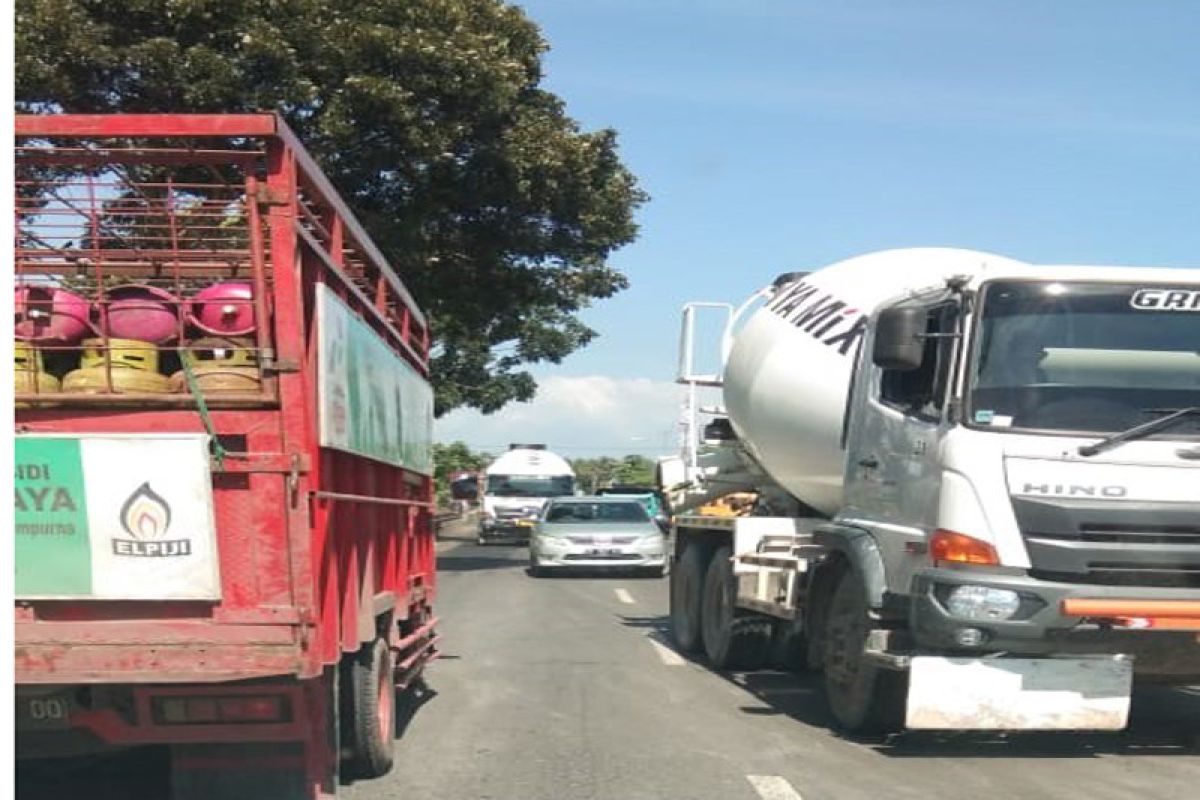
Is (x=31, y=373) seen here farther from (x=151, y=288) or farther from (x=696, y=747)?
(x=696, y=747)

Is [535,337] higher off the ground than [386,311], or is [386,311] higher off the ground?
[535,337]

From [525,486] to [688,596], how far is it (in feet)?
74.0

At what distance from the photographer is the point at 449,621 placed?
48.6ft

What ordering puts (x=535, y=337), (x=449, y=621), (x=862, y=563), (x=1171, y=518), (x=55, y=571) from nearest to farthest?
(x=55, y=571)
(x=1171, y=518)
(x=862, y=563)
(x=449, y=621)
(x=535, y=337)

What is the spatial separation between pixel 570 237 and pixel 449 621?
7.35 meters

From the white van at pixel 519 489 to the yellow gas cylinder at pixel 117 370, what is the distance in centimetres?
2778

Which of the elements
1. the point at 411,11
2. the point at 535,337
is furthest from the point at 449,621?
the point at 535,337

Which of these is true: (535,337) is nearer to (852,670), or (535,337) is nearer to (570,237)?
(570,237)

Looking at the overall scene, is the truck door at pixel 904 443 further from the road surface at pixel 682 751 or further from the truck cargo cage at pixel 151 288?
the truck cargo cage at pixel 151 288

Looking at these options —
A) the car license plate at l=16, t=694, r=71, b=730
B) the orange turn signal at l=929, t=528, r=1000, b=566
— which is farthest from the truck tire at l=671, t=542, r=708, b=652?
the car license plate at l=16, t=694, r=71, b=730

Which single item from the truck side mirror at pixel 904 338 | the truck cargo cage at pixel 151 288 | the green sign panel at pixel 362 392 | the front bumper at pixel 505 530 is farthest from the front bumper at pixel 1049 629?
the front bumper at pixel 505 530

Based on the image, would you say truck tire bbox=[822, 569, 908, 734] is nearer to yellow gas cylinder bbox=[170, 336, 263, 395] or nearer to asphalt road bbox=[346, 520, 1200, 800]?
asphalt road bbox=[346, 520, 1200, 800]

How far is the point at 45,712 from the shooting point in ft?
16.3

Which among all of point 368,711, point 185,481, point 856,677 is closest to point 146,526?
point 185,481
